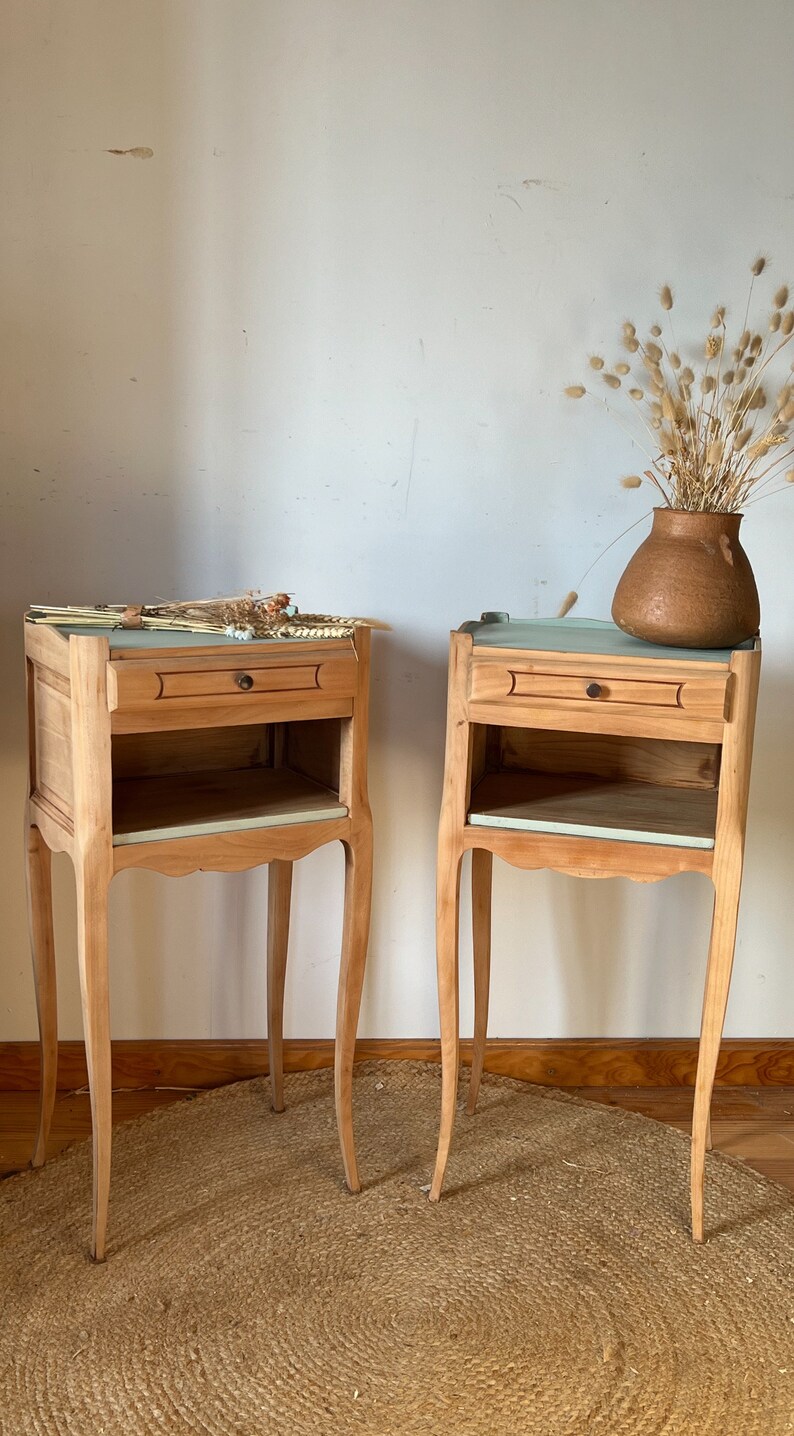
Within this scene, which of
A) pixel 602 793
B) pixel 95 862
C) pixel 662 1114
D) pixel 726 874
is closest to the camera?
pixel 95 862

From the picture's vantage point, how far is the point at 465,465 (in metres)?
2.15

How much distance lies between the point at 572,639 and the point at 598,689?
0.17m

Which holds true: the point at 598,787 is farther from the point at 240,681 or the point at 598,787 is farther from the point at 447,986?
the point at 240,681

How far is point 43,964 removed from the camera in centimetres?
193

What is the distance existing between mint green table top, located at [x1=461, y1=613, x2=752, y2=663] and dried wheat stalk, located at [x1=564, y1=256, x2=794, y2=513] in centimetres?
22

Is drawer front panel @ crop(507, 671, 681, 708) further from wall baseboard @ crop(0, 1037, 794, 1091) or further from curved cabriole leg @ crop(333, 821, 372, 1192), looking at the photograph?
wall baseboard @ crop(0, 1037, 794, 1091)

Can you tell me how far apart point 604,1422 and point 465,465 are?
4.84 ft

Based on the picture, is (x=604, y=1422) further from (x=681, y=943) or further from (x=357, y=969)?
(x=681, y=943)

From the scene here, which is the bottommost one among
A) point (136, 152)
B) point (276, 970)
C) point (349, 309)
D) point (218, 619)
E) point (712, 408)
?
point (276, 970)

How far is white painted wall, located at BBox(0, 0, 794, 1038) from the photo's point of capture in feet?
6.57

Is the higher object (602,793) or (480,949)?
(602,793)

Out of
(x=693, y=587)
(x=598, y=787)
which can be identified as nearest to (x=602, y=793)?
(x=598, y=787)

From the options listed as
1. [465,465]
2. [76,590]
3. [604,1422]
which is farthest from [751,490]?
[604,1422]

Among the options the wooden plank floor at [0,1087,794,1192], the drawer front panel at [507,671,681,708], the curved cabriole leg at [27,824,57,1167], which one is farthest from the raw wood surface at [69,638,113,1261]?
the drawer front panel at [507,671,681,708]
